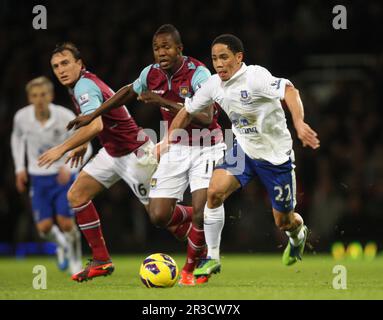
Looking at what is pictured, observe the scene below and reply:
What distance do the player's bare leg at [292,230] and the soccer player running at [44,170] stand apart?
9.74 feet

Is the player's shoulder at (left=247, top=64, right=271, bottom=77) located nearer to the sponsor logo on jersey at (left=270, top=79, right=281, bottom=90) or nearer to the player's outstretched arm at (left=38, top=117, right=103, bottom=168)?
the sponsor logo on jersey at (left=270, top=79, right=281, bottom=90)

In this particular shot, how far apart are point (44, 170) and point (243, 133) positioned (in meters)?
3.82

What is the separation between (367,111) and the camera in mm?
14586

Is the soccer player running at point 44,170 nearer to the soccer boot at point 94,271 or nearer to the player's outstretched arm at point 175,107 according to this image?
the soccer boot at point 94,271

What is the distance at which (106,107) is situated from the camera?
8.30 m

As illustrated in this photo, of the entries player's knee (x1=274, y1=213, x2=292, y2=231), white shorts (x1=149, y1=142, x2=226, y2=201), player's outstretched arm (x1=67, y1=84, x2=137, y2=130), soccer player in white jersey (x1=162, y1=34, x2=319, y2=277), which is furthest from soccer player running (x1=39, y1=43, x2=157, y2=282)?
player's knee (x1=274, y1=213, x2=292, y2=231)

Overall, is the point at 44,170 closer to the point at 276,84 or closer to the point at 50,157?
the point at 50,157

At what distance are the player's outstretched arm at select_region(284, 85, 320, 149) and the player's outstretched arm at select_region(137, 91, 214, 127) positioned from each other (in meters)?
→ 0.93

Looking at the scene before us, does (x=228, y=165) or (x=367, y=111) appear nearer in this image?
(x=228, y=165)

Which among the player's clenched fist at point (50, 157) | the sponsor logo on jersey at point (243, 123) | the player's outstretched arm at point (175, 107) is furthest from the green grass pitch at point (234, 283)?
the player's outstretched arm at point (175, 107)

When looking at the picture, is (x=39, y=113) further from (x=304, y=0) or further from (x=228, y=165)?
(x=304, y=0)

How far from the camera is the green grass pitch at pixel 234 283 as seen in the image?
686 centimetres

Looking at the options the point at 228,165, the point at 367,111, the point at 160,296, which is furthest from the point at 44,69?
the point at 160,296

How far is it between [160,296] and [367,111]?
8573 mm
